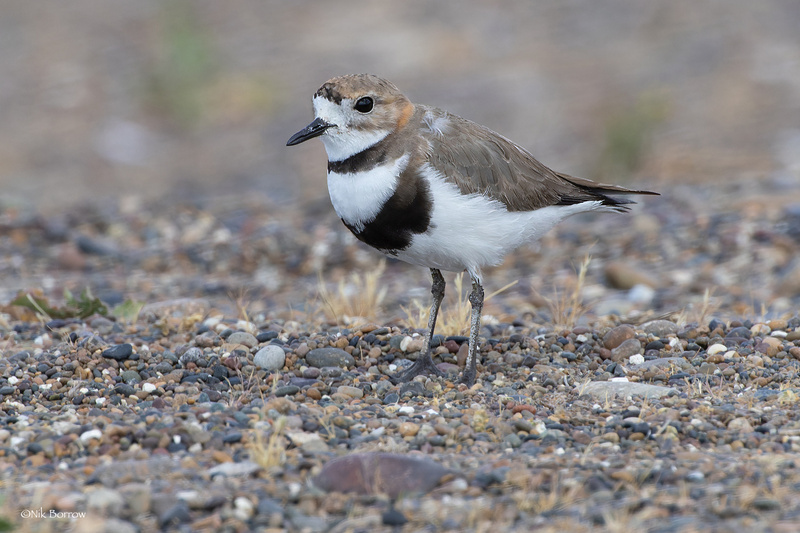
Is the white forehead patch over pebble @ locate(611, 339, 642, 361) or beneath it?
over

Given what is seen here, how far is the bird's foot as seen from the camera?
17.7 feet

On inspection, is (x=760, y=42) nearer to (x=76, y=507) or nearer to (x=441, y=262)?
(x=441, y=262)

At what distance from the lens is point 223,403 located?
15.6 ft

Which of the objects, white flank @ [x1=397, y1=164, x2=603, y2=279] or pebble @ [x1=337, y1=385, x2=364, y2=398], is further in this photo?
white flank @ [x1=397, y1=164, x2=603, y2=279]

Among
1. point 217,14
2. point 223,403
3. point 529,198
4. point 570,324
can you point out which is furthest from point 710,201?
point 217,14

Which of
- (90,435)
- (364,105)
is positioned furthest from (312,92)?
(90,435)

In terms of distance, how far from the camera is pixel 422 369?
18.1ft

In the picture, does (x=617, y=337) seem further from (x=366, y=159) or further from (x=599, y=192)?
(x=366, y=159)

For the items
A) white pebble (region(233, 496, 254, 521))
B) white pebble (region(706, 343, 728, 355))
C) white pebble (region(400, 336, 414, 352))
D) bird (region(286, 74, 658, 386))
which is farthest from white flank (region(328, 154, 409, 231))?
white pebble (region(706, 343, 728, 355))

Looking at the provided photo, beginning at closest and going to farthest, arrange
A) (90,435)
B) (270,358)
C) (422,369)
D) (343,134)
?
(90,435), (343,134), (270,358), (422,369)

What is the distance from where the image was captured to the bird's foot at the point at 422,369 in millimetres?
5410

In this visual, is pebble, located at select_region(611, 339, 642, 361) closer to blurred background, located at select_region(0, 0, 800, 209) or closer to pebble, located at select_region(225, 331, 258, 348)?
pebble, located at select_region(225, 331, 258, 348)

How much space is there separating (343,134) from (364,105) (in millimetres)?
201

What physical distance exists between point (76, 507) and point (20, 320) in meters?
3.56
